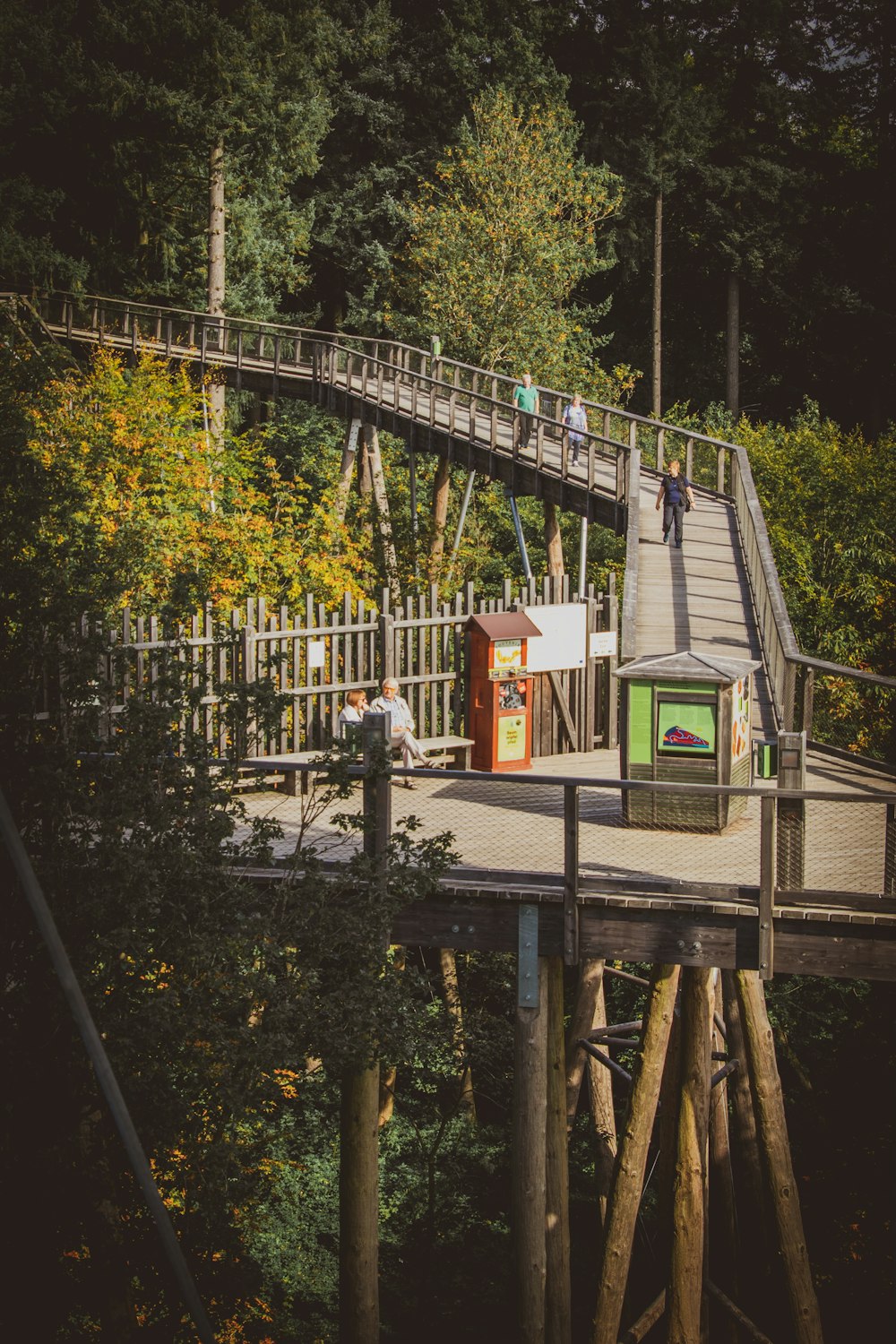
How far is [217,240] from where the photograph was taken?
34.1m

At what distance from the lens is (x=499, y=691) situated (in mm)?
14414

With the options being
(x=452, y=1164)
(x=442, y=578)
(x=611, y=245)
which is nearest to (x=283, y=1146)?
(x=452, y=1164)

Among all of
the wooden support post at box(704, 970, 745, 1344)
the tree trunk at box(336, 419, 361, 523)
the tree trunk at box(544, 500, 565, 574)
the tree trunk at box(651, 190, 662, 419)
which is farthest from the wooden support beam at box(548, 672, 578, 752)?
the tree trunk at box(651, 190, 662, 419)

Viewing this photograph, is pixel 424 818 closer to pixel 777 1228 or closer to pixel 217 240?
pixel 777 1228

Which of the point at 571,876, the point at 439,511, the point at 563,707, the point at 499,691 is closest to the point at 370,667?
the point at 499,691

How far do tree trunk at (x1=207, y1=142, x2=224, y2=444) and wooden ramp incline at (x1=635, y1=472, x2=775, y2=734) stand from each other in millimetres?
13748

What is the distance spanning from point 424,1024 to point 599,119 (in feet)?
134

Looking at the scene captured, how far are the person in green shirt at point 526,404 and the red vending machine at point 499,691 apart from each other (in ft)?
36.3

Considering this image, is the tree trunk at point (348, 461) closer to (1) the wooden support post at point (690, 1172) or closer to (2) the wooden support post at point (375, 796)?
(1) the wooden support post at point (690, 1172)

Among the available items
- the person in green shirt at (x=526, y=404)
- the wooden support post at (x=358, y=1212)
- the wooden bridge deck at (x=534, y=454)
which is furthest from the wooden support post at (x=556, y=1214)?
the person in green shirt at (x=526, y=404)

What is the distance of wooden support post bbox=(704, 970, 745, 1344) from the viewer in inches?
599

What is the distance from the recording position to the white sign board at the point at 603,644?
Result: 15414 millimetres

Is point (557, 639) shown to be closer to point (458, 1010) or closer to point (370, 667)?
point (370, 667)

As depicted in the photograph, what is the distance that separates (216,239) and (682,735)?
2568 cm
